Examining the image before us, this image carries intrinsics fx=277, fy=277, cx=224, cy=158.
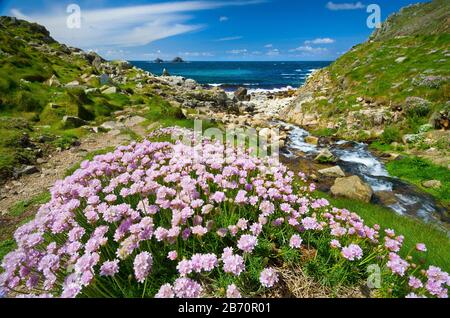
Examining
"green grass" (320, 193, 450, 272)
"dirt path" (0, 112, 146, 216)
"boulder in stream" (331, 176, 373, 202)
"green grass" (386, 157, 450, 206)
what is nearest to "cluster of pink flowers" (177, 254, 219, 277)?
"green grass" (320, 193, 450, 272)

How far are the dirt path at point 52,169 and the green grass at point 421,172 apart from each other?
534 inches

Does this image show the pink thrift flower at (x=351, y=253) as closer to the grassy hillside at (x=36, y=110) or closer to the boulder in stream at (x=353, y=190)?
the boulder in stream at (x=353, y=190)

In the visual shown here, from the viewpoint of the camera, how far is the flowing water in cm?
1063

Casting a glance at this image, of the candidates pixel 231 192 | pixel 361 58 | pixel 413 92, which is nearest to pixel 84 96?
pixel 231 192

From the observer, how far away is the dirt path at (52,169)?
8.22 metres

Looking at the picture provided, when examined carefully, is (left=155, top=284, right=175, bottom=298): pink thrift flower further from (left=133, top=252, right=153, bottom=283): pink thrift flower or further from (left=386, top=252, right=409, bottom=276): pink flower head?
(left=386, top=252, right=409, bottom=276): pink flower head

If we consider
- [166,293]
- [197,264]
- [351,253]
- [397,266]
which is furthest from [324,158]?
[166,293]

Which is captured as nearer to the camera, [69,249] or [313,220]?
[69,249]

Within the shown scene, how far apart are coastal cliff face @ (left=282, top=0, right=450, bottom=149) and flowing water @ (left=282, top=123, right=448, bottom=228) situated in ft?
9.06

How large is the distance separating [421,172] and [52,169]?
16.4 m

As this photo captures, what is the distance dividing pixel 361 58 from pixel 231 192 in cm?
4181

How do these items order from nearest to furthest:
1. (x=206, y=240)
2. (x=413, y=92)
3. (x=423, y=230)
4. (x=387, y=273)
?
(x=387, y=273) → (x=206, y=240) → (x=423, y=230) → (x=413, y=92)

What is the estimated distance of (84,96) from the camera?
1892 centimetres

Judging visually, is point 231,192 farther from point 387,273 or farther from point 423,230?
point 423,230
